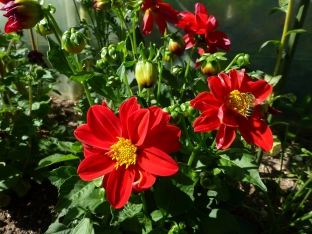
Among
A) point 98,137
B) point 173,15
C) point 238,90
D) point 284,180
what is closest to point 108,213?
point 98,137

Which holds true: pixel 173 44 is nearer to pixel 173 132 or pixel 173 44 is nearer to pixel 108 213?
pixel 173 132

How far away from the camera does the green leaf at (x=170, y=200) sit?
→ 2.30ft

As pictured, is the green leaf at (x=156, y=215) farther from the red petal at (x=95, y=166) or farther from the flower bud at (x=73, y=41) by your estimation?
the flower bud at (x=73, y=41)

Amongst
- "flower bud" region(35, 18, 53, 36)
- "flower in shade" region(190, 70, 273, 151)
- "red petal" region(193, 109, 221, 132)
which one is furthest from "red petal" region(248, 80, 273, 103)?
"flower bud" region(35, 18, 53, 36)

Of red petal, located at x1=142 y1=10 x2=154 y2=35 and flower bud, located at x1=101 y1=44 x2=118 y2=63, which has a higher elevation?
red petal, located at x1=142 y1=10 x2=154 y2=35

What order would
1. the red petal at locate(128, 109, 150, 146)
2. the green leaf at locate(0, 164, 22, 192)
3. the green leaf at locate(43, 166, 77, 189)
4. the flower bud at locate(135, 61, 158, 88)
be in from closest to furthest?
1. the red petal at locate(128, 109, 150, 146)
2. the flower bud at locate(135, 61, 158, 88)
3. the green leaf at locate(43, 166, 77, 189)
4. the green leaf at locate(0, 164, 22, 192)

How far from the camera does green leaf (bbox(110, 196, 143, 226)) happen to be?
697mm

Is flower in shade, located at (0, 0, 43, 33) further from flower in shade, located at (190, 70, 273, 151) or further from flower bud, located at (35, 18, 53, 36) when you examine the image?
flower in shade, located at (190, 70, 273, 151)

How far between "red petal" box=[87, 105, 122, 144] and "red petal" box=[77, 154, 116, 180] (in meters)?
0.04

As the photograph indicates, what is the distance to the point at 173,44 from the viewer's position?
0.76m

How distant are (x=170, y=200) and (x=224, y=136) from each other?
0.21 m

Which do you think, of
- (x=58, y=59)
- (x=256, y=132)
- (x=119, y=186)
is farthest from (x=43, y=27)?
(x=256, y=132)

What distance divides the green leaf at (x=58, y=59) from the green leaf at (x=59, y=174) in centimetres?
24

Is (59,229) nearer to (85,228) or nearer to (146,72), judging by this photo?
(85,228)
